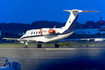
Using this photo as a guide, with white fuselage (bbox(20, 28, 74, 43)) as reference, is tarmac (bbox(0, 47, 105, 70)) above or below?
below

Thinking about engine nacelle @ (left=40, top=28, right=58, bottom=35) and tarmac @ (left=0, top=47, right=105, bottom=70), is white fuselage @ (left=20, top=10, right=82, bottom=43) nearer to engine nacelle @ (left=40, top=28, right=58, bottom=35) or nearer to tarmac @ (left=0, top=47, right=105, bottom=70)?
engine nacelle @ (left=40, top=28, right=58, bottom=35)

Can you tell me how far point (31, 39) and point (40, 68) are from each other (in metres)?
17.4

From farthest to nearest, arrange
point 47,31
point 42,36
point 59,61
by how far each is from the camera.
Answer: point 42,36, point 47,31, point 59,61

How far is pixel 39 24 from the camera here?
75438 mm

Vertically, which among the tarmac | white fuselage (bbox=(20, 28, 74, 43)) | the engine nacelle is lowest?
the tarmac

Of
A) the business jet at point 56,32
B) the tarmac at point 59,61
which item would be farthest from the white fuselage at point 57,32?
the tarmac at point 59,61

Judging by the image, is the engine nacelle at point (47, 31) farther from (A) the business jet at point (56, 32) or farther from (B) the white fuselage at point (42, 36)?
(B) the white fuselage at point (42, 36)

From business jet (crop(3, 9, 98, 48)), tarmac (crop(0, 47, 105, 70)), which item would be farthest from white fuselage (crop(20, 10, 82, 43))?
tarmac (crop(0, 47, 105, 70))

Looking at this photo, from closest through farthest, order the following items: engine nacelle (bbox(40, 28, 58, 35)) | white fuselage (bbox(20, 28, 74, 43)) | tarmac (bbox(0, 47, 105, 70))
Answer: tarmac (bbox(0, 47, 105, 70)) < engine nacelle (bbox(40, 28, 58, 35)) < white fuselage (bbox(20, 28, 74, 43))

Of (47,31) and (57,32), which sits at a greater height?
(47,31)

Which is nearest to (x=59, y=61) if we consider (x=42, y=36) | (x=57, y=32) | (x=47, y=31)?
(x=57, y=32)

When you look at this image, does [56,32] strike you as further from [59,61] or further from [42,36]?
[59,61]

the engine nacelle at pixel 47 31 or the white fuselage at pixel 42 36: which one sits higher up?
the engine nacelle at pixel 47 31

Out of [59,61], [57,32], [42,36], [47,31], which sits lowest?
[59,61]
